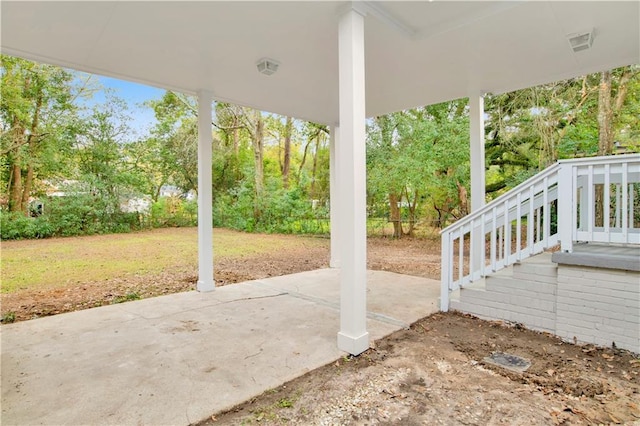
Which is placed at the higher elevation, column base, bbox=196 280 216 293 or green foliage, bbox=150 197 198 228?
green foliage, bbox=150 197 198 228

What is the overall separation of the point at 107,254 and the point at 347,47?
26.4 ft

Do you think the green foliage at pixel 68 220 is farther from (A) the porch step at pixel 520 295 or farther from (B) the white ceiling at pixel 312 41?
(A) the porch step at pixel 520 295

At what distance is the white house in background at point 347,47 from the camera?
8.75 feet

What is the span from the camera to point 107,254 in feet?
26.7

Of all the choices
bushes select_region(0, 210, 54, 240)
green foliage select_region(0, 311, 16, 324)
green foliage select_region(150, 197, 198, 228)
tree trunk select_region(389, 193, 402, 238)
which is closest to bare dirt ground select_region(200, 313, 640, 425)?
green foliage select_region(0, 311, 16, 324)

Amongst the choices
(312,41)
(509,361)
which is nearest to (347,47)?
(312,41)

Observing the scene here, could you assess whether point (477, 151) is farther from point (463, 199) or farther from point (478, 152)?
point (463, 199)

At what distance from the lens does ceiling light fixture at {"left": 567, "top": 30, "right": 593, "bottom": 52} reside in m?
3.09

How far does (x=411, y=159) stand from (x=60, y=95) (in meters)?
10.9

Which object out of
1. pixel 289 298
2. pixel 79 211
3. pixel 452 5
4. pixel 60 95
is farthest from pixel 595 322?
pixel 60 95

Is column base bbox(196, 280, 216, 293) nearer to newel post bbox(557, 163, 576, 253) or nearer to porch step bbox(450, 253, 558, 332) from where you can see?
porch step bbox(450, 253, 558, 332)

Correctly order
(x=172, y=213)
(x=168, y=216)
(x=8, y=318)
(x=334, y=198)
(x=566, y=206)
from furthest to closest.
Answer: (x=172, y=213)
(x=168, y=216)
(x=334, y=198)
(x=8, y=318)
(x=566, y=206)

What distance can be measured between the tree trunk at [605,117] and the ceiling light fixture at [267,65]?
722 centimetres

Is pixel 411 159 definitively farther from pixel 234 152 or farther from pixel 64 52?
pixel 234 152
